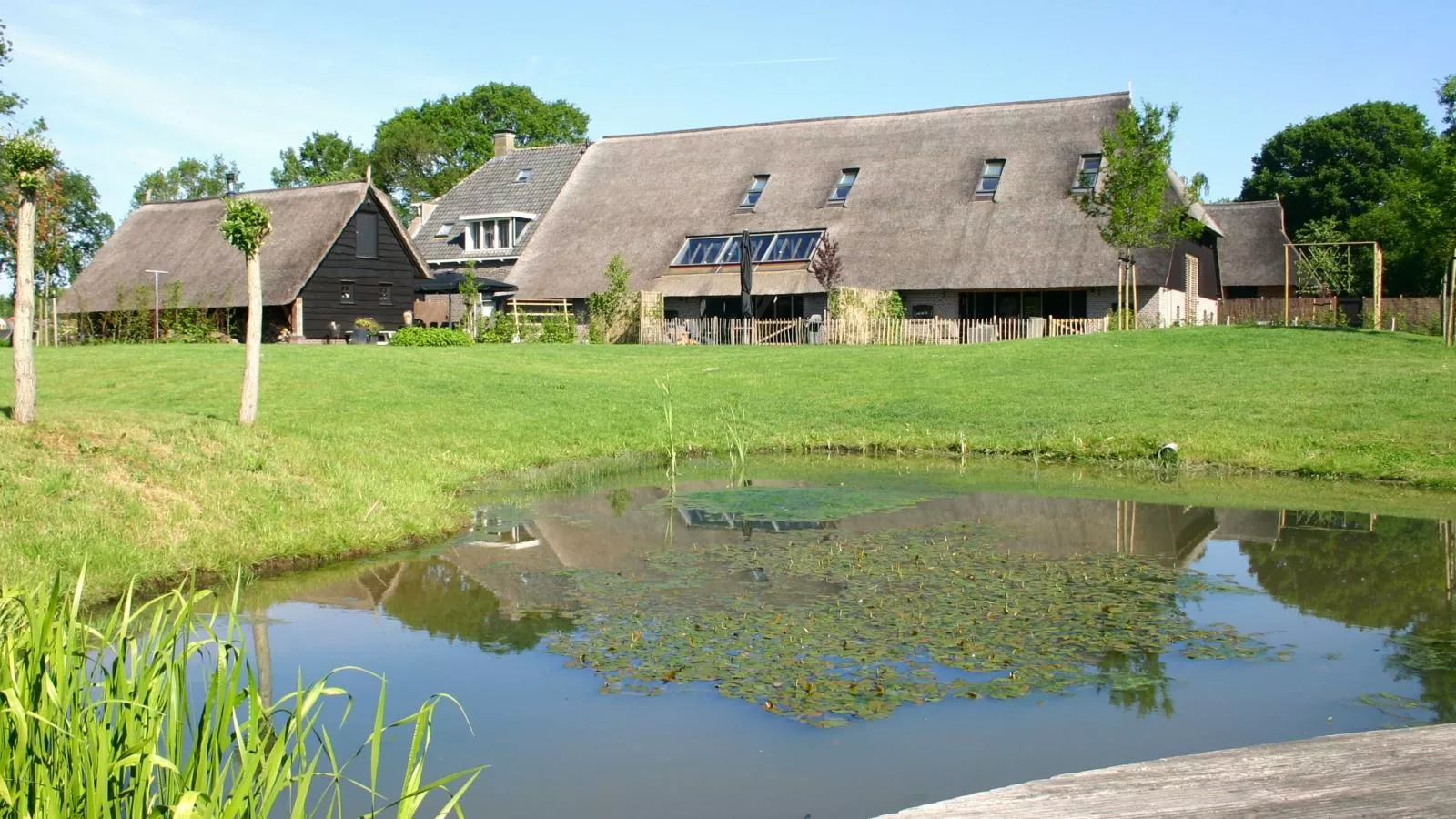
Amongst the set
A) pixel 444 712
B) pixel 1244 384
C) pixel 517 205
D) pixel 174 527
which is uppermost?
pixel 517 205

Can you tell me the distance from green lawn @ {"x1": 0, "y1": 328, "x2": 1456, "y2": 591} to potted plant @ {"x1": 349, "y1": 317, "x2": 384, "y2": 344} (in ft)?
34.6

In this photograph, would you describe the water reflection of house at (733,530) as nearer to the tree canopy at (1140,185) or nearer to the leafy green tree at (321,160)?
the tree canopy at (1140,185)

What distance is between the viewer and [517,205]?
4828cm

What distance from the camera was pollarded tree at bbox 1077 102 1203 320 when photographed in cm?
3172

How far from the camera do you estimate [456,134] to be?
7575 centimetres

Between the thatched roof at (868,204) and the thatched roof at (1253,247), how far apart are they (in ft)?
44.7

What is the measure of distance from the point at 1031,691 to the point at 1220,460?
10.3m

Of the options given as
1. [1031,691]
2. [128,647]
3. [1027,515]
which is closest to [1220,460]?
[1027,515]

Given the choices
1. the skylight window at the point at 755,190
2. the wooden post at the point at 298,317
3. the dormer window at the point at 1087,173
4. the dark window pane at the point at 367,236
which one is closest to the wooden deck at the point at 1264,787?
the dormer window at the point at 1087,173

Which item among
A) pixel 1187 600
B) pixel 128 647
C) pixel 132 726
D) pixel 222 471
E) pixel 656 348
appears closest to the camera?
pixel 132 726

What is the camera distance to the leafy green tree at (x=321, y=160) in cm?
8088

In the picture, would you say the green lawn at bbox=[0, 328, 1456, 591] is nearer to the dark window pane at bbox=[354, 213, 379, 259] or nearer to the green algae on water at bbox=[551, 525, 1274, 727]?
the green algae on water at bbox=[551, 525, 1274, 727]

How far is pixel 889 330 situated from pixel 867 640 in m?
27.5

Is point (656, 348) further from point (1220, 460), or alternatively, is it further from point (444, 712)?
point (444, 712)
